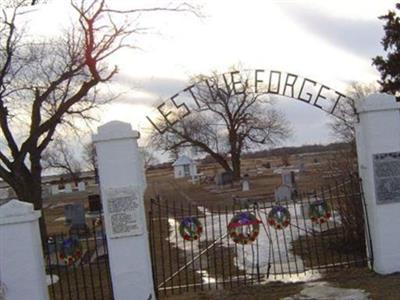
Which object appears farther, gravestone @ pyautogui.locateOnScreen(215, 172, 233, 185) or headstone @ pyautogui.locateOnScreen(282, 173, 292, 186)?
gravestone @ pyautogui.locateOnScreen(215, 172, 233, 185)

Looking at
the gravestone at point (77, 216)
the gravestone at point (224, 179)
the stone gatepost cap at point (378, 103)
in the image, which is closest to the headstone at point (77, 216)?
the gravestone at point (77, 216)

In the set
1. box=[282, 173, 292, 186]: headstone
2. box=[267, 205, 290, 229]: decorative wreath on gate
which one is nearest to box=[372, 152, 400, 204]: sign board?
box=[267, 205, 290, 229]: decorative wreath on gate

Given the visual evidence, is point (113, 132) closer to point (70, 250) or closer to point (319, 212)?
point (70, 250)

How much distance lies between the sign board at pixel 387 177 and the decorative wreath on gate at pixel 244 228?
1.95m

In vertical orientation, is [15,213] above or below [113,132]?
below

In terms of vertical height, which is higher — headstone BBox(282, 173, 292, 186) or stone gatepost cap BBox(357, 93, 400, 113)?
stone gatepost cap BBox(357, 93, 400, 113)

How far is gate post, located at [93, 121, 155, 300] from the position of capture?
7.58 meters

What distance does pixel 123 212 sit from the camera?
7582mm

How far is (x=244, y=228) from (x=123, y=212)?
2.24m

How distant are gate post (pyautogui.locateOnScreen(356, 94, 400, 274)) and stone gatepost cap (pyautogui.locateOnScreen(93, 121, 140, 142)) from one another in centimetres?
348

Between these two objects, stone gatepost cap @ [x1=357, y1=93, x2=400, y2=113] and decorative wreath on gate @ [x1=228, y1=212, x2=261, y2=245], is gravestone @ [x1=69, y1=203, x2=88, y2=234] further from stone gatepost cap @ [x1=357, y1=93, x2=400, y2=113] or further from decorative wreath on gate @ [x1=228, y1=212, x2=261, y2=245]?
stone gatepost cap @ [x1=357, y1=93, x2=400, y2=113]

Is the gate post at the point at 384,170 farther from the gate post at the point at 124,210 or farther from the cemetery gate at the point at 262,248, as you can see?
the gate post at the point at 124,210

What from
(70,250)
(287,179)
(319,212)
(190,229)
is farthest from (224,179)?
(70,250)

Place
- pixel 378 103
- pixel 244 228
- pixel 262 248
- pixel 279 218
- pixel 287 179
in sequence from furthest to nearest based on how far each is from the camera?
pixel 287 179, pixel 262 248, pixel 279 218, pixel 244 228, pixel 378 103
